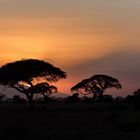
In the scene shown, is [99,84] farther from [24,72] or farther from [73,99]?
[24,72]

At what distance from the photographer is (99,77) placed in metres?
96.8

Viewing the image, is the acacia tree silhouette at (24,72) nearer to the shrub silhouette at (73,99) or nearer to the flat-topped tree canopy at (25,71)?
the flat-topped tree canopy at (25,71)

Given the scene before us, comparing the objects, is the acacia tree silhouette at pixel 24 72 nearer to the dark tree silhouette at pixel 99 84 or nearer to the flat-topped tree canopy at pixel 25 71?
the flat-topped tree canopy at pixel 25 71

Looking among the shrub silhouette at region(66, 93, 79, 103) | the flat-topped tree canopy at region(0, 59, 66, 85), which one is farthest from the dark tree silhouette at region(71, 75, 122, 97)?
the flat-topped tree canopy at region(0, 59, 66, 85)

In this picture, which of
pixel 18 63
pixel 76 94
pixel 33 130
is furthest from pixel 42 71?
pixel 76 94

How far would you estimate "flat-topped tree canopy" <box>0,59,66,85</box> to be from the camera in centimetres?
6094

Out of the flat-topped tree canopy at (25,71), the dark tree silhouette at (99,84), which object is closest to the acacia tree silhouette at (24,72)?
the flat-topped tree canopy at (25,71)

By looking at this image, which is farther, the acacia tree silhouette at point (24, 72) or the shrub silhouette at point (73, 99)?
the shrub silhouette at point (73, 99)

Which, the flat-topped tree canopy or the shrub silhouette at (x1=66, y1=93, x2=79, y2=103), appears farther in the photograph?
the shrub silhouette at (x1=66, y1=93, x2=79, y2=103)

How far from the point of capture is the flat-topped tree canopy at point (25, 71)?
6094 centimetres

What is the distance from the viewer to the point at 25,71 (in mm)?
61219

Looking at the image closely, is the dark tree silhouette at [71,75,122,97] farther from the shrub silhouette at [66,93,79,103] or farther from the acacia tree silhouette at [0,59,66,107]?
the acacia tree silhouette at [0,59,66,107]

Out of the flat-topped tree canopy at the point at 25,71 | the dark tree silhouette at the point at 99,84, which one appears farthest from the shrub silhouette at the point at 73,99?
the flat-topped tree canopy at the point at 25,71

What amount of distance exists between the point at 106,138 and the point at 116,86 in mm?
74577
